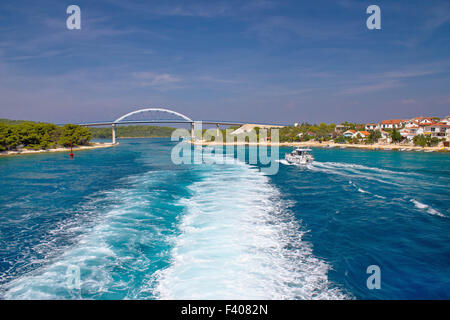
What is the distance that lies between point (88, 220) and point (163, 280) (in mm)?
7780

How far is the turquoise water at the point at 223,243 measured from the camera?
24.6 feet

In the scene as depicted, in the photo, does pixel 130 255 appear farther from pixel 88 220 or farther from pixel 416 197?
pixel 416 197

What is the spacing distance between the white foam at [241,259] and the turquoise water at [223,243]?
1.7 inches

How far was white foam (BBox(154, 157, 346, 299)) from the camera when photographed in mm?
7227

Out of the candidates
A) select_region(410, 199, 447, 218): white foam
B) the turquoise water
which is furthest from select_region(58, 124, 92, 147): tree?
select_region(410, 199, 447, 218): white foam

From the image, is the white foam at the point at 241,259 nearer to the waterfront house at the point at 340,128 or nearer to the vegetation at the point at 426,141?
the vegetation at the point at 426,141

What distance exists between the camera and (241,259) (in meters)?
9.00

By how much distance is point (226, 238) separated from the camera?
1083 centimetres

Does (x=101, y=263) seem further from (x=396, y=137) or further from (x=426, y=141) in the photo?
(x=396, y=137)

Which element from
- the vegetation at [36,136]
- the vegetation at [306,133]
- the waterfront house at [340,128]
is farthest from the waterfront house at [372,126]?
the vegetation at [36,136]

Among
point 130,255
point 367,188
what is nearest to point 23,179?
point 130,255

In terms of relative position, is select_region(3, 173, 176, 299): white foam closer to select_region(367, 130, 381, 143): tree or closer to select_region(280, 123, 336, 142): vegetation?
select_region(367, 130, 381, 143): tree

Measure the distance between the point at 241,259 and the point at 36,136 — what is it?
3065 inches

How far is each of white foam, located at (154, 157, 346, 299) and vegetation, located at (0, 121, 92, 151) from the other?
6803 cm
